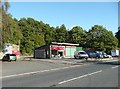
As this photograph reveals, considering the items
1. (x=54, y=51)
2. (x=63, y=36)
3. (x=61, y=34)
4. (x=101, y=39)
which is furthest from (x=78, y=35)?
(x=54, y=51)

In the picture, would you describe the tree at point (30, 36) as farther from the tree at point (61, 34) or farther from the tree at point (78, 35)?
the tree at point (78, 35)

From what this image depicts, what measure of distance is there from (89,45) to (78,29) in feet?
56.8

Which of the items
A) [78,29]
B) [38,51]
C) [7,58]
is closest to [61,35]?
[78,29]

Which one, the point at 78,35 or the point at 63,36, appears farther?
the point at 63,36

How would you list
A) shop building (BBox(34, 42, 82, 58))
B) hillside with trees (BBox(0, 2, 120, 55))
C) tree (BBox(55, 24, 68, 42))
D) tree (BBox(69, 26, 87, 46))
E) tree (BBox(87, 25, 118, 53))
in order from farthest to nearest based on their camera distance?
tree (BBox(55, 24, 68, 42)) → tree (BBox(69, 26, 87, 46)) → hillside with trees (BBox(0, 2, 120, 55)) → tree (BBox(87, 25, 118, 53)) → shop building (BBox(34, 42, 82, 58))

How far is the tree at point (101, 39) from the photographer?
113 meters

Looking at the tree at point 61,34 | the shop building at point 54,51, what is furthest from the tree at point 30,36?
the shop building at point 54,51

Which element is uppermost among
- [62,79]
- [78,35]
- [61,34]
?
[61,34]

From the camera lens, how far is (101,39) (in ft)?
381

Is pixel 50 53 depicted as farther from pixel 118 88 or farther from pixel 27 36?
pixel 118 88

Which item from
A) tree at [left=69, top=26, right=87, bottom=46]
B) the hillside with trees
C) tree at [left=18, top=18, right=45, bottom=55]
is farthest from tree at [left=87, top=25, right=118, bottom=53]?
tree at [left=18, top=18, right=45, bottom=55]

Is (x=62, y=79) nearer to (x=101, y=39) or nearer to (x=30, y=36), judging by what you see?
(x=101, y=39)

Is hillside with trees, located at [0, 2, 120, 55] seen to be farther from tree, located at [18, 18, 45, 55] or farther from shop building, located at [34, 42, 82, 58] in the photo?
shop building, located at [34, 42, 82, 58]

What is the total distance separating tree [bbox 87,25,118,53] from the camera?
113488mm
